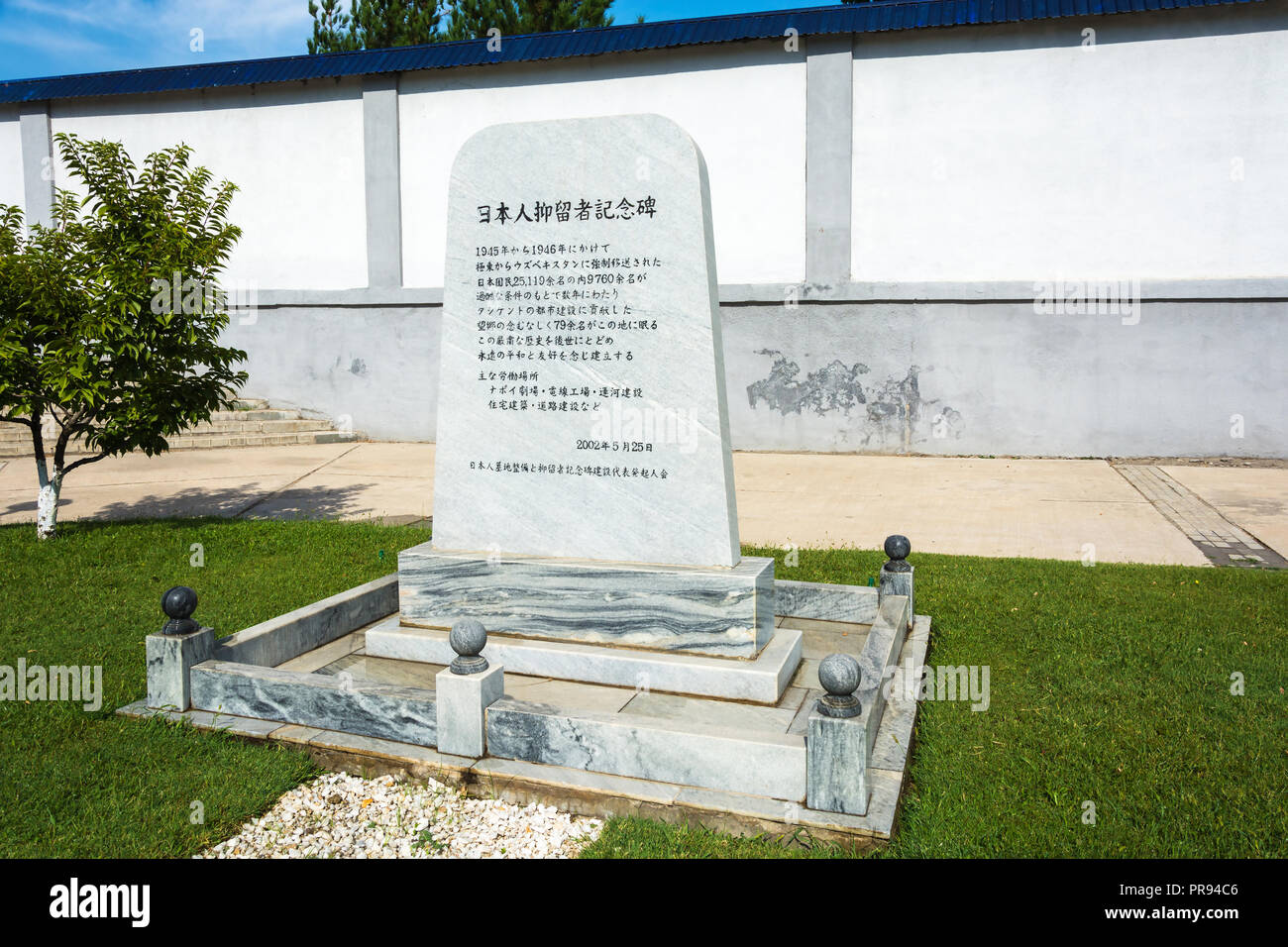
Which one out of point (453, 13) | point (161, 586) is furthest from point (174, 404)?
point (453, 13)

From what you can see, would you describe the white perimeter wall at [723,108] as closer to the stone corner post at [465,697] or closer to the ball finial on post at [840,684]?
the stone corner post at [465,697]

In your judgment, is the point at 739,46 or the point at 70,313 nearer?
the point at 70,313

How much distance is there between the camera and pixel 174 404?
8.12 meters

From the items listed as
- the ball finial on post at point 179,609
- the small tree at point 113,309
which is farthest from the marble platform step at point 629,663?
the small tree at point 113,309

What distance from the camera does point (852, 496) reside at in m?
10.9

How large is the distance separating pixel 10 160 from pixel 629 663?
1823 centimetres

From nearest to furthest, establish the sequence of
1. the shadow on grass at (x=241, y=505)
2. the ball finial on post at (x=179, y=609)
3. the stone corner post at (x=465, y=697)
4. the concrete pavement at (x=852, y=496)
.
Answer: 1. the stone corner post at (x=465, y=697)
2. the ball finial on post at (x=179, y=609)
3. the concrete pavement at (x=852, y=496)
4. the shadow on grass at (x=241, y=505)

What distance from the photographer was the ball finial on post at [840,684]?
3.54m

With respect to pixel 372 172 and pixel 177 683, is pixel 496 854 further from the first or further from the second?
pixel 372 172

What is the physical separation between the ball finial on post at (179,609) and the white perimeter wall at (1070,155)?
11.4 metres

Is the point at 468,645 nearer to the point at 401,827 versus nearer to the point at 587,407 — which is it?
Answer: the point at 401,827

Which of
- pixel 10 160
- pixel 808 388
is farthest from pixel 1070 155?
pixel 10 160

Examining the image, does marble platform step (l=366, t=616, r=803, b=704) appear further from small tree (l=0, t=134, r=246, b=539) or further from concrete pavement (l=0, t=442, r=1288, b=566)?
small tree (l=0, t=134, r=246, b=539)

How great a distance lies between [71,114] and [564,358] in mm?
16429
